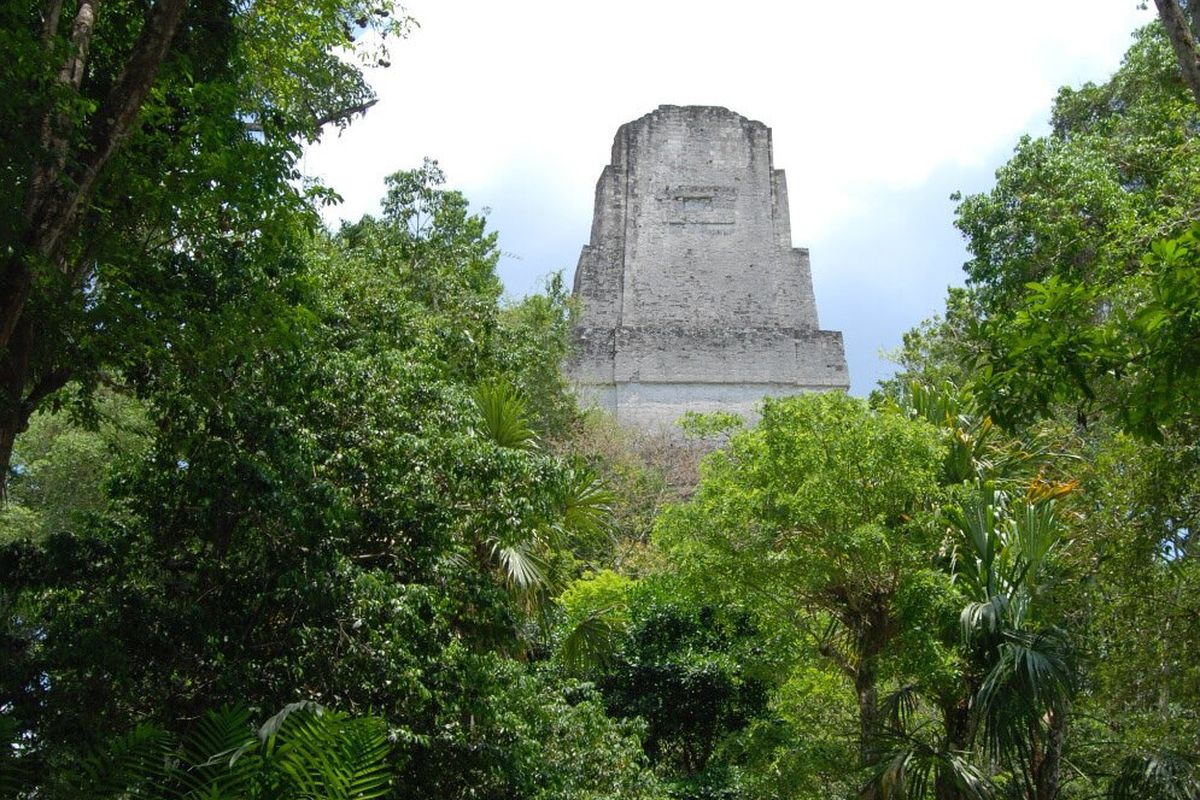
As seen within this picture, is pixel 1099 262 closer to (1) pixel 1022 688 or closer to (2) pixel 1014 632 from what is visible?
(2) pixel 1014 632

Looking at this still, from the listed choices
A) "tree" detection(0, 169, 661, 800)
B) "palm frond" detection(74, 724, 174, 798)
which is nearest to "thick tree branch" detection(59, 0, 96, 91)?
"tree" detection(0, 169, 661, 800)

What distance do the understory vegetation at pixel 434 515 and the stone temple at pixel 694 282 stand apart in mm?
14905

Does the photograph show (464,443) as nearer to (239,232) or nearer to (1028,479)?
(239,232)

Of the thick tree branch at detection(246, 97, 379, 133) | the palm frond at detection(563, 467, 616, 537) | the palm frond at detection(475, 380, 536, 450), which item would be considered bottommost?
the palm frond at detection(563, 467, 616, 537)

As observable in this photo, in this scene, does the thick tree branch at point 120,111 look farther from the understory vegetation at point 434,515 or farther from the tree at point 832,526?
the tree at point 832,526

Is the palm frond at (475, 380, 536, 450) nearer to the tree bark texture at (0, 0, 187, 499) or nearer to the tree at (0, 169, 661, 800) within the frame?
the tree at (0, 169, 661, 800)

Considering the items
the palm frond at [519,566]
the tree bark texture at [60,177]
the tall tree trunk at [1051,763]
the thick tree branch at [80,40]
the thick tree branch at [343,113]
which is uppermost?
the thick tree branch at [343,113]

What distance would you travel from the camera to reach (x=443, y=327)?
1073cm

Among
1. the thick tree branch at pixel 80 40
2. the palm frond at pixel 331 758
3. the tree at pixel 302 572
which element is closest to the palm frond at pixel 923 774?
the tree at pixel 302 572

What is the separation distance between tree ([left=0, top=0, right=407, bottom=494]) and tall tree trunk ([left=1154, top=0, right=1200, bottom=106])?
4370 mm

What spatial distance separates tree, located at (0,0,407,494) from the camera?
220 inches

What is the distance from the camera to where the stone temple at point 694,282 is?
86.4 feet

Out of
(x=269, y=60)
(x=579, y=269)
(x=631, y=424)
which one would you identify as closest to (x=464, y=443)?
(x=269, y=60)

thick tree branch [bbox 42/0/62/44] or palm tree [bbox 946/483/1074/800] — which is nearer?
thick tree branch [bbox 42/0/62/44]
